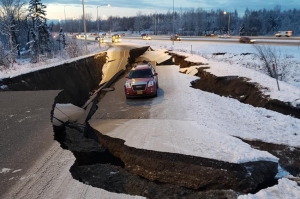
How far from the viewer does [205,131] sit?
9.23 m

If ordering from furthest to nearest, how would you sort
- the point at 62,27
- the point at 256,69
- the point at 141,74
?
the point at 62,27 < the point at 256,69 < the point at 141,74

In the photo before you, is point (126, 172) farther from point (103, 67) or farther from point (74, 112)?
point (103, 67)

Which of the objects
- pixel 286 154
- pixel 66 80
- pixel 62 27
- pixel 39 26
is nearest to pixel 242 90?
pixel 286 154

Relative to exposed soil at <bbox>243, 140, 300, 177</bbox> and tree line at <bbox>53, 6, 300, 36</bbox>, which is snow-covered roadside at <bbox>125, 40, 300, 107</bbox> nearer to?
exposed soil at <bbox>243, 140, 300, 177</bbox>

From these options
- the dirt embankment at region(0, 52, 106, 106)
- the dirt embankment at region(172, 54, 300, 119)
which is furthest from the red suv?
the dirt embankment at region(172, 54, 300, 119)

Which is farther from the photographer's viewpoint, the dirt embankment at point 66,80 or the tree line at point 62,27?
the tree line at point 62,27

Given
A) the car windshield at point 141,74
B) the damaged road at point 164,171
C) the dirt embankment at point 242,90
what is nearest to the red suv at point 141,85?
the car windshield at point 141,74

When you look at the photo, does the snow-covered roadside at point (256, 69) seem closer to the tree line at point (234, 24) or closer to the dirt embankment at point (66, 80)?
the dirt embankment at point (66, 80)

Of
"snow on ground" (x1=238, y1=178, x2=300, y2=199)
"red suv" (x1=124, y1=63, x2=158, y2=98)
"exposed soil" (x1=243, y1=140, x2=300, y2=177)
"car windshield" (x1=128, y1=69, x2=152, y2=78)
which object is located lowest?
"exposed soil" (x1=243, y1=140, x2=300, y2=177)

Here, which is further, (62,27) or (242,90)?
(62,27)

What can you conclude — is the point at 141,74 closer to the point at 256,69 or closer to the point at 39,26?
the point at 256,69

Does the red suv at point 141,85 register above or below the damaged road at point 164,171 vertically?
above

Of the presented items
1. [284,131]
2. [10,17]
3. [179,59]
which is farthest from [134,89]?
[10,17]

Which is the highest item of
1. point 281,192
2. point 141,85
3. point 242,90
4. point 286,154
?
point 141,85
